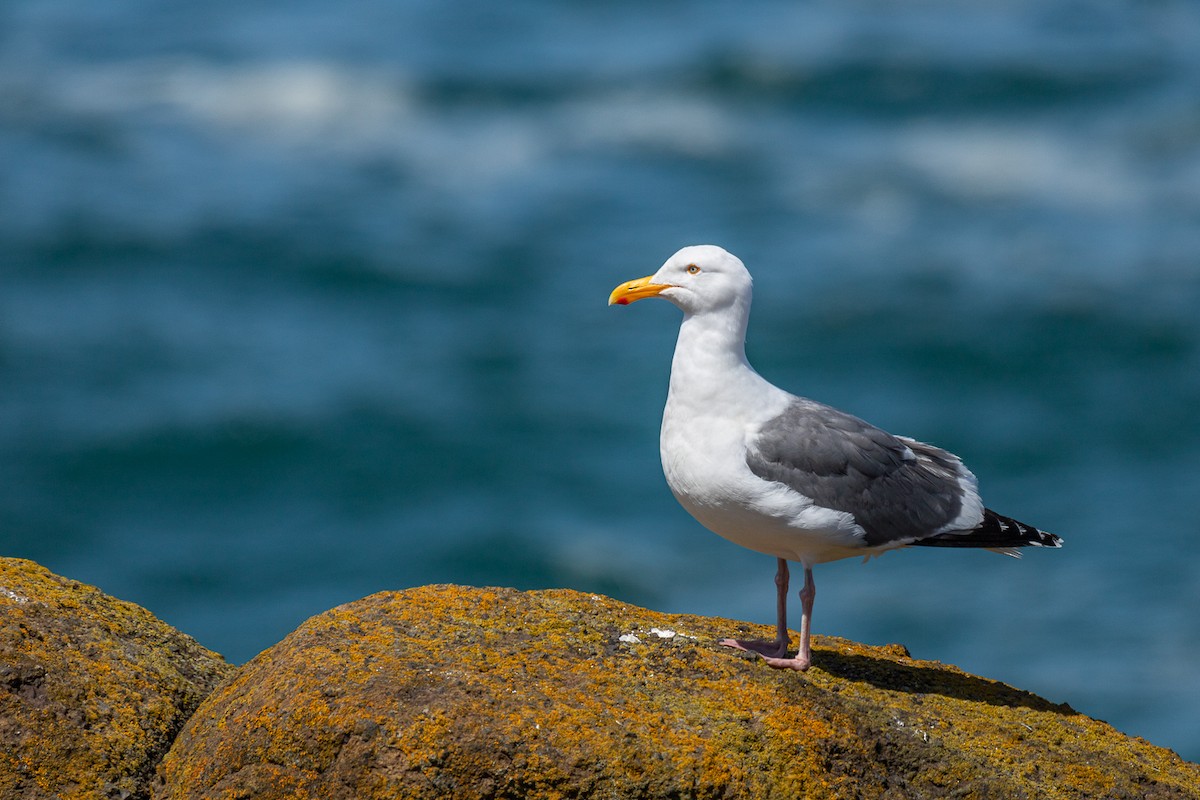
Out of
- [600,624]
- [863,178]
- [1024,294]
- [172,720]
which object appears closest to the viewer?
[172,720]

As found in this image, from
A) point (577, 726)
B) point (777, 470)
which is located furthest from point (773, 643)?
point (577, 726)

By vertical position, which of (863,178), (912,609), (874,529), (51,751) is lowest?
(51,751)

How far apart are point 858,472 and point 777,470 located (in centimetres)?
66

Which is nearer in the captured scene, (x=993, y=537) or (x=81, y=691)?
(x=81, y=691)

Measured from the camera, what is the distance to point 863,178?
3706cm

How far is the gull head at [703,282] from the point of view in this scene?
8656 mm

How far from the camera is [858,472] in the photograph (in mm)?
8539

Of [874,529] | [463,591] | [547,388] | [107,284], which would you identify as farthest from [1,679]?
[107,284]

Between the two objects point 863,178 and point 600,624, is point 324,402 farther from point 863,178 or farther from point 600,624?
point 600,624

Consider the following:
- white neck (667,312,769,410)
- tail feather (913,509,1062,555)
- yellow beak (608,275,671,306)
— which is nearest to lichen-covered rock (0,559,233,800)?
white neck (667,312,769,410)

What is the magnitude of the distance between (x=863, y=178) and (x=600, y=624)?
31.2 m

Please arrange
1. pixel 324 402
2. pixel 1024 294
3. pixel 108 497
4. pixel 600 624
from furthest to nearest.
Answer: pixel 1024 294, pixel 324 402, pixel 108 497, pixel 600 624

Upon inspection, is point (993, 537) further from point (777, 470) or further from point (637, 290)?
point (637, 290)

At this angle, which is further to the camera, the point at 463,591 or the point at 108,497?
the point at 108,497
